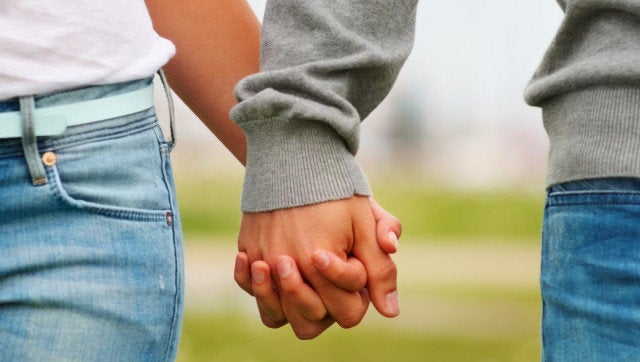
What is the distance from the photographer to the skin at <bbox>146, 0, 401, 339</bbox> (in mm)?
1849

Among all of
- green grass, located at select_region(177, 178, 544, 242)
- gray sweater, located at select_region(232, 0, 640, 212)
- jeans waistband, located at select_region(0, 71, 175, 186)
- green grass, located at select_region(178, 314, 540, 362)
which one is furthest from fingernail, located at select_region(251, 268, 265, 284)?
green grass, located at select_region(177, 178, 544, 242)

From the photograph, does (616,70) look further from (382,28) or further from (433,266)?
(433,266)

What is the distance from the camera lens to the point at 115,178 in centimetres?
162

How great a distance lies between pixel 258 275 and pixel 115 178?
0.35 m

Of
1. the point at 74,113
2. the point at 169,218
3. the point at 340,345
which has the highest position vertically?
the point at 74,113

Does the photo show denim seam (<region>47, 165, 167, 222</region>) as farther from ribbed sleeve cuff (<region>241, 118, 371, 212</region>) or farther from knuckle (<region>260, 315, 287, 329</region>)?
knuckle (<region>260, 315, 287, 329</region>)

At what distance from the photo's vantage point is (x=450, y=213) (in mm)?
17797

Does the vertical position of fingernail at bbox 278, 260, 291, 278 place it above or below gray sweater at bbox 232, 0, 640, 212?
below

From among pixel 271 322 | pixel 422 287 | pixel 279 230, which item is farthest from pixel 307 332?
pixel 422 287

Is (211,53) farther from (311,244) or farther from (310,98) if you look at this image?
(311,244)

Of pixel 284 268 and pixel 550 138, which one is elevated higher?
pixel 550 138

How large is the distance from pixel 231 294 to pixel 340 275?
26.8ft

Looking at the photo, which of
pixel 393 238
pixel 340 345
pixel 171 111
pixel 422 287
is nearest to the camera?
pixel 171 111

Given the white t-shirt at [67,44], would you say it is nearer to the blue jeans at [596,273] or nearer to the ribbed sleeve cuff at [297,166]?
the ribbed sleeve cuff at [297,166]
